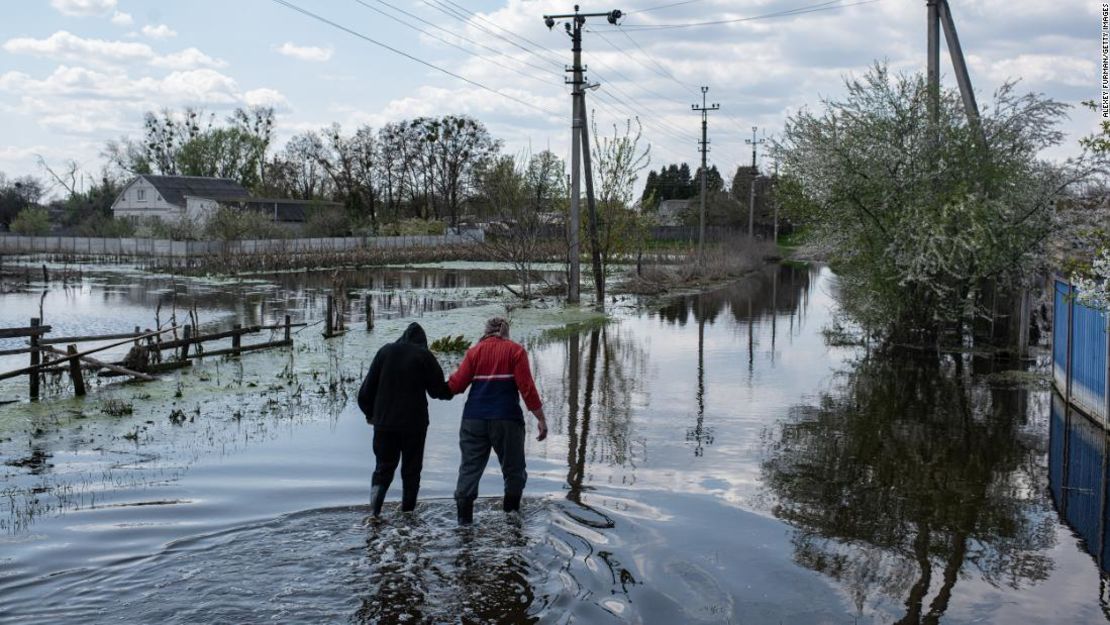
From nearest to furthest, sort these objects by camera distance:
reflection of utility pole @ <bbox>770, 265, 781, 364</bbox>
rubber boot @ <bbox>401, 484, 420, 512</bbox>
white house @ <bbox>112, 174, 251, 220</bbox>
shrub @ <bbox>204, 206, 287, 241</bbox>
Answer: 1. rubber boot @ <bbox>401, 484, 420, 512</bbox>
2. reflection of utility pole @ <bbox>770, 265, 781, 364</bbox>
3. shrub @ <bbox>204, 206, 287, 241</bbox>
4. white house @ <bbox>112, 174, 251, 220</bbox>

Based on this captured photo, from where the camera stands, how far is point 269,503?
30.0 feet

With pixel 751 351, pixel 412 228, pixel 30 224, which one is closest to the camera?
pixel 751 351

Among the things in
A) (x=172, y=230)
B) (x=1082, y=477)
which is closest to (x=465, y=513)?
(x=1082, y=477)

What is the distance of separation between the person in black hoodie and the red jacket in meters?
0.22

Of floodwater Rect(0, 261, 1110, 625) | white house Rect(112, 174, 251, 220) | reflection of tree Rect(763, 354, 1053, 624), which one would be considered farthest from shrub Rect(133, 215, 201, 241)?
reflection of tree Rect(763, 354, 1053, 624)

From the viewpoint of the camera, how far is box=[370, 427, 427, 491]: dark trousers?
834 cm

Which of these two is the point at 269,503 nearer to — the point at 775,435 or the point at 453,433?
the point at 453,433

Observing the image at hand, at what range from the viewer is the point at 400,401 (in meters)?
8.25

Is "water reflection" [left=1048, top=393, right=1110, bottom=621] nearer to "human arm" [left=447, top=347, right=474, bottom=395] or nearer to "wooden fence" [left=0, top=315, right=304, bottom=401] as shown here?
"human arm" [left=447, top=347, right=474, bottom=395]

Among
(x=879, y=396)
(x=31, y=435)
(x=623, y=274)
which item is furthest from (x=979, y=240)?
(x=623, y=274)

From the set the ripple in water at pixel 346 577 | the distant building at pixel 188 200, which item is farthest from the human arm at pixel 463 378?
the distant building at pixel 188 200

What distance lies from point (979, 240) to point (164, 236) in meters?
62.1

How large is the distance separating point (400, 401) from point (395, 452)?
0.48m

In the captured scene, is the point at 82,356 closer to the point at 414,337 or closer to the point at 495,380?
the point at 414,337
